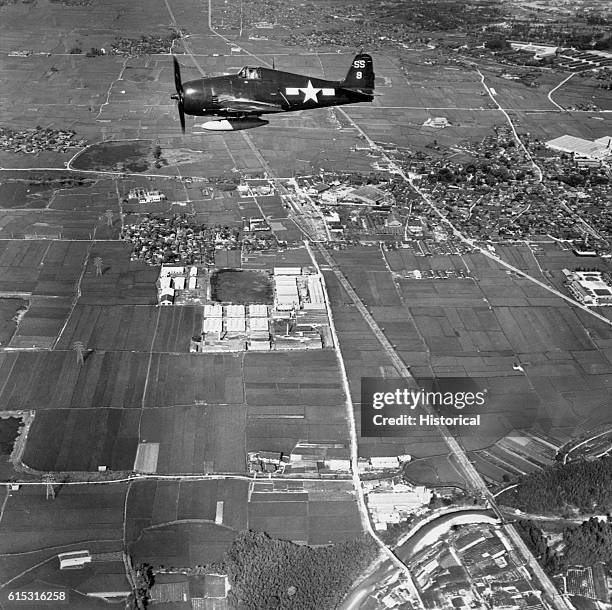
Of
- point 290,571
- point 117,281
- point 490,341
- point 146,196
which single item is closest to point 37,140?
point 146,196

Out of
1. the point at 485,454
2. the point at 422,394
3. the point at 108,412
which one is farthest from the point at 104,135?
the point at 485,454

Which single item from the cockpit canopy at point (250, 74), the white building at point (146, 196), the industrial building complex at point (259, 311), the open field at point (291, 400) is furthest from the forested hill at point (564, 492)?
the white building at point (146, 196)

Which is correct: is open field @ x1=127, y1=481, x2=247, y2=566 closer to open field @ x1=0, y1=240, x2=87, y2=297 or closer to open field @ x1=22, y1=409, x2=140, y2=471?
open field @ x1=22, y1=409, x2=140, y2=471

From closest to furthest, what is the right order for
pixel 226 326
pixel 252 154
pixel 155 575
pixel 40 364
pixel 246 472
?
pixel 155 575
pixel 246 472
pixel 40 364
pixel 226 326
pixel 252 154

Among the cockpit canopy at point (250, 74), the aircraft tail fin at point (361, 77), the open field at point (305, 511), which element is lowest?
the open field at point (305, 511)

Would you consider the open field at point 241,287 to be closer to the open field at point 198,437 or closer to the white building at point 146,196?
the open field at point 198,437

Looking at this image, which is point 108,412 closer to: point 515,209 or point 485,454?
point 485,454

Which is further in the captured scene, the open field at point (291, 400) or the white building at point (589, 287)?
the white building at point (589, 287)

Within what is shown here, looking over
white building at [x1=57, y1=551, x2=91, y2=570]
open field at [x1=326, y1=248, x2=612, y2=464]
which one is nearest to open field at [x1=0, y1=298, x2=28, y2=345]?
white building at [x1=57, y1=551, x2=91, y2=570]
